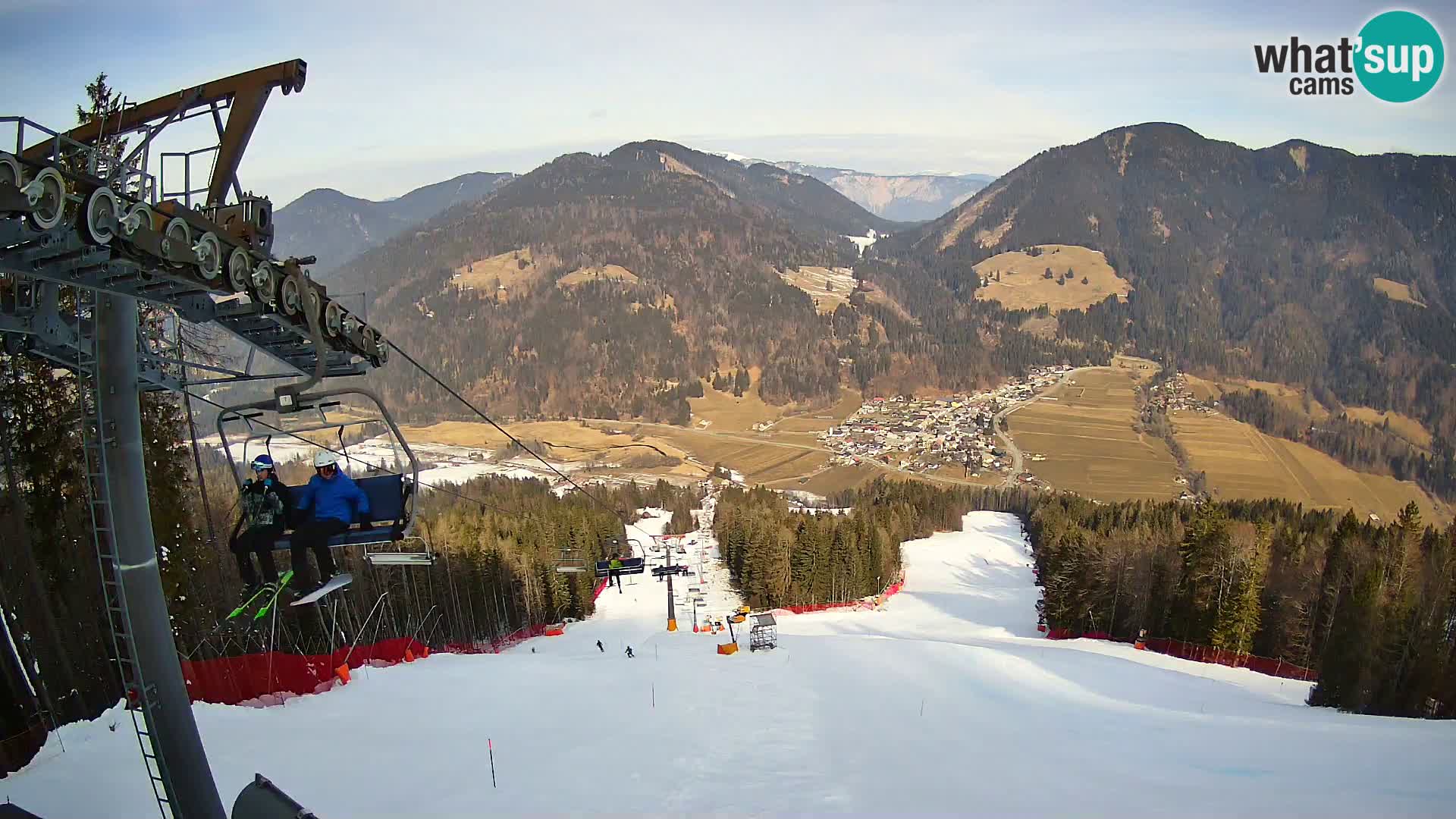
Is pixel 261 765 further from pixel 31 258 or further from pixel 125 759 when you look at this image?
pixel 31 258

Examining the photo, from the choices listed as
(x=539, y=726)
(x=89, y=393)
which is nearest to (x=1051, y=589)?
(x=539, y=726)

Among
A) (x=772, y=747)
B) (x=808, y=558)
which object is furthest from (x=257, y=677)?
(x=808, y=558)

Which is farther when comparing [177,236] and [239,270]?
[239,270]

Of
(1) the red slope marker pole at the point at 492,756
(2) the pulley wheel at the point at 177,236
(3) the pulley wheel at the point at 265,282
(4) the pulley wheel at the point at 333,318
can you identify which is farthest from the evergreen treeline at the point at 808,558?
(2) the pulley wheel at the point at 177,236

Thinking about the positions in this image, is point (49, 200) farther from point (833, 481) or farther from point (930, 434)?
point (930, 434)

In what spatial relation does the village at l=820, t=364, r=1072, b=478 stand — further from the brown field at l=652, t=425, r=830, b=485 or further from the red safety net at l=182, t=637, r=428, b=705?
the red safety net at l=182, t=637, r=428, b=705

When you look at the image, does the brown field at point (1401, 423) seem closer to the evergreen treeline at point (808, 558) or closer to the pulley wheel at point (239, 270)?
the evergreen treeline at point (808, 558)
